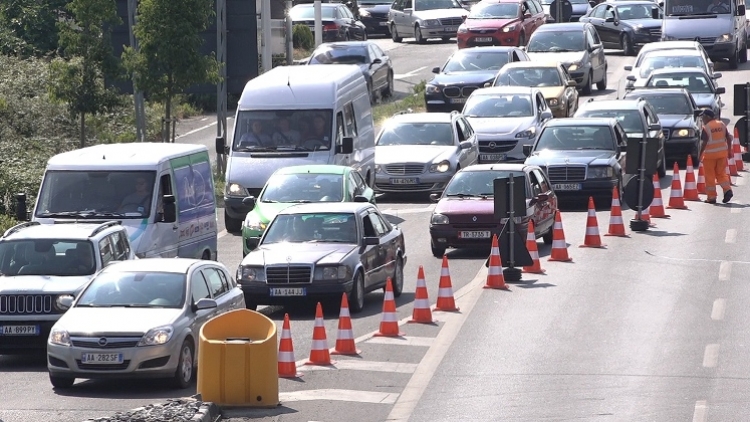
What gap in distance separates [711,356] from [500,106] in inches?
730

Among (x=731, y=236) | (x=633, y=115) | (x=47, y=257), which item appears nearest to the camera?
(x=47, y=257)

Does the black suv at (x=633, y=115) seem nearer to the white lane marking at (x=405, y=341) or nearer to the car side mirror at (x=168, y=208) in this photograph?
the car side mirror at (x=168, y=208)

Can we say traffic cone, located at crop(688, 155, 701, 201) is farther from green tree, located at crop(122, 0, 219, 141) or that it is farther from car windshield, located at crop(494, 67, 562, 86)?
green tree, located at crop(122, 0, 219, 141)

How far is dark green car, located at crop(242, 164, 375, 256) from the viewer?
25.2 meters

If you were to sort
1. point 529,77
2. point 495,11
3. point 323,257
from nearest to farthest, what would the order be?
point 323,257 < point 529,77 < point 495,11

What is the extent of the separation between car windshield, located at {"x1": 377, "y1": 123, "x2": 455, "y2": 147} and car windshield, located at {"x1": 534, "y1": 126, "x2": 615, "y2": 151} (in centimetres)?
221

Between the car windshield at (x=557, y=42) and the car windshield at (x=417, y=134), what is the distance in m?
12.8

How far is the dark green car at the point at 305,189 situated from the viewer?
25.2 meters

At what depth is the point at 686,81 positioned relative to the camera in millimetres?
39312

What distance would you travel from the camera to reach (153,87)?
108 feet

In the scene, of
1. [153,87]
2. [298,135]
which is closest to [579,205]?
[298,135]

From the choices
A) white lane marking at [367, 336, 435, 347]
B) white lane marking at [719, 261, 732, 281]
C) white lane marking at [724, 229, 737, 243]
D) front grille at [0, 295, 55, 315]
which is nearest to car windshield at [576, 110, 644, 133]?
white lane marking at [724, 229, 737, 243]

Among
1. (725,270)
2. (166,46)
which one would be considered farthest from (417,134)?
(725,270)

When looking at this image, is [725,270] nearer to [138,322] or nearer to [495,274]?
[495,274]
